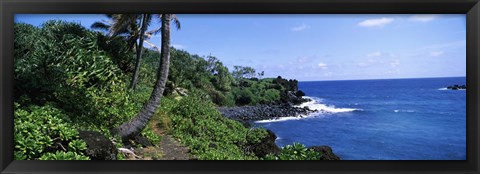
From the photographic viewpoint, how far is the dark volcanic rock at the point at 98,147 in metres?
3.29

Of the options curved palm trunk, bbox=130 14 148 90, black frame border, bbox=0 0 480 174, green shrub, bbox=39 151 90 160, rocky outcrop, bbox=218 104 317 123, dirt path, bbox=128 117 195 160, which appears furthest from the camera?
rocky outcrop, bbox=218 104 317 123

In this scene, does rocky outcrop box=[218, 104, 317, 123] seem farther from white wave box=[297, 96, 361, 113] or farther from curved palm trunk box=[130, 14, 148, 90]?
curved palm trunk box=[130, 14, 148, 90]

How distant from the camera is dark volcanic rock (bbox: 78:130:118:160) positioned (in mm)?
3287

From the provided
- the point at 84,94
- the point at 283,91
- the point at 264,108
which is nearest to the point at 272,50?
the point at 283,91

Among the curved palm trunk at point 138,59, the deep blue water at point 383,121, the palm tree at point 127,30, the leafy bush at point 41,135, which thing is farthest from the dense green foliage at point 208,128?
the leafy bush at point 41,135

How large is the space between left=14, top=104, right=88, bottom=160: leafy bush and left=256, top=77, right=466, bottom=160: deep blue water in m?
2.56

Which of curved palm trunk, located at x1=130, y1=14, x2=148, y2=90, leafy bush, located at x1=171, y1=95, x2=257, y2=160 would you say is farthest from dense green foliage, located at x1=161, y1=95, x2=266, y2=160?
curved palm trunk, located at x1=130, y1=14, x2=148, y2=90

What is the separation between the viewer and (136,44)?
523 centimetres

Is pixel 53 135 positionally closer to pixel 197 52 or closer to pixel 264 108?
pixel 197 52

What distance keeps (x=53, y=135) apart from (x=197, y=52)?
187cm

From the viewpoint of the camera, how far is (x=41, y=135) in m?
3.28

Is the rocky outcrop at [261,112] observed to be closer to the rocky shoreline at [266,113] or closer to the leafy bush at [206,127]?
the rocky shoreline at [266,113]
